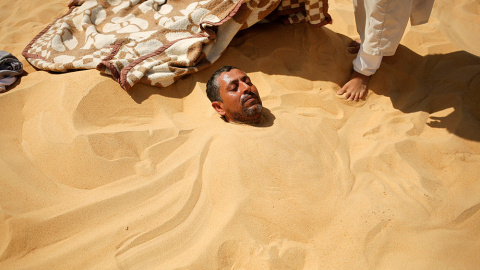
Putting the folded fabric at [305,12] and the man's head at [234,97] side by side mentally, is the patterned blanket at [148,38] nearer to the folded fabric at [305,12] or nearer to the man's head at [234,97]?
the folded fabric at [305,12]

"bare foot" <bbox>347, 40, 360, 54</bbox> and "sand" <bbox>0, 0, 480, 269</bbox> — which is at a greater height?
"bare foot" <bbox>347, 40, 360, 54</bbox>

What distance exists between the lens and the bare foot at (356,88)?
2484 millimetres

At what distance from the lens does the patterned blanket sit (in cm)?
254

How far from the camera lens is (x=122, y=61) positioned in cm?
251

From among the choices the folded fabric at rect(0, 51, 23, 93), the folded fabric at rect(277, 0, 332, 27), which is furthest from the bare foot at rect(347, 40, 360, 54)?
the folded fabric at rect(0, 51, 23, 93)

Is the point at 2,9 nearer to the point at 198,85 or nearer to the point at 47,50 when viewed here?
the point at 47,50

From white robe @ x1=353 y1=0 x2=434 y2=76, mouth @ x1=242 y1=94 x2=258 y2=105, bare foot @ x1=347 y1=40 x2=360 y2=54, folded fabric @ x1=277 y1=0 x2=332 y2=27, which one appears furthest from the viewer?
bare foot @ x1=347 y1=40 x2=360 y2=54

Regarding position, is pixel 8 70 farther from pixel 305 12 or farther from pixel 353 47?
pixel 353 47

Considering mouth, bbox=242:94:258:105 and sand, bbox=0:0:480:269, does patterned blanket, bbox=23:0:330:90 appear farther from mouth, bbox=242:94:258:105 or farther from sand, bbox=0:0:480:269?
mouth, bbox=242:94:258:105

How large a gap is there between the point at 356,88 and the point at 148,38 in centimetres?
190

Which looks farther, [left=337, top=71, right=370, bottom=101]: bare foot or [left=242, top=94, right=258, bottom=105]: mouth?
[left=337, top=71, right=370, bottom=101]: bare foot

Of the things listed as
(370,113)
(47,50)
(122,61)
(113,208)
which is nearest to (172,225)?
(113,208)

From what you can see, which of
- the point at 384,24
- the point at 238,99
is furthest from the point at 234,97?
the point at 384,24

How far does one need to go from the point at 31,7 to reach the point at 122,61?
2519mm
